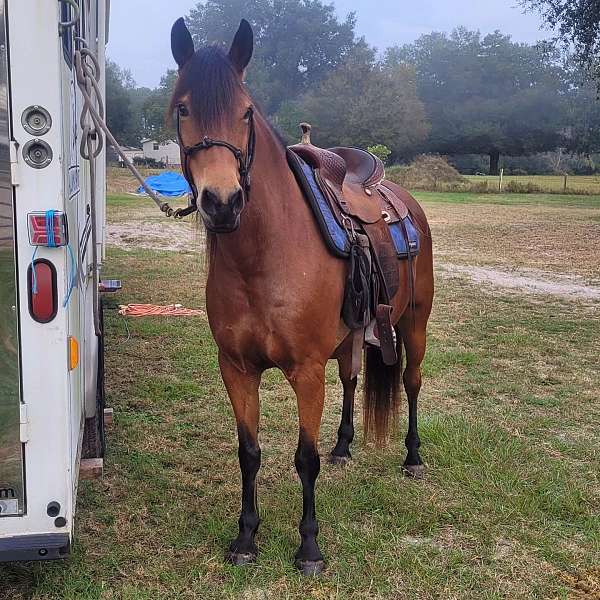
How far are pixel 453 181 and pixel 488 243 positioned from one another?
68.6 ft

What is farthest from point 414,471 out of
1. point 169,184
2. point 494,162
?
point 494,162

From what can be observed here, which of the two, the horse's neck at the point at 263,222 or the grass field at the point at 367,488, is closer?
the horse's neck at the point at 263,222

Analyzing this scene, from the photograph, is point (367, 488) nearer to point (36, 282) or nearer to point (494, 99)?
point (36, 282)

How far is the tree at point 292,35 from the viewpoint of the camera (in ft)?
220

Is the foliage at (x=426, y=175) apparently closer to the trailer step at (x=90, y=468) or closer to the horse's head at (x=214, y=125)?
the trailer step at (x=90, y=468)

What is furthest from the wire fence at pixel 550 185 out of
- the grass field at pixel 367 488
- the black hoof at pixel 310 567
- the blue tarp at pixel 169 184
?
the black hoof at pixel 310 567

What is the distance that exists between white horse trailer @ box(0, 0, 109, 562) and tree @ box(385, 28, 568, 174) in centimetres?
4147

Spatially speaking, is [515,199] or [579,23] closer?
[579,23]

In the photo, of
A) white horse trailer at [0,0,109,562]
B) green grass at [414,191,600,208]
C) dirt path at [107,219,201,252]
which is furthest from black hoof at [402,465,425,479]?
green grass at [414,191,600,208]

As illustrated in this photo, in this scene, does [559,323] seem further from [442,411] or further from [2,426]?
[2,426]

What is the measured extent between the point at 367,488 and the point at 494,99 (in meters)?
48.6

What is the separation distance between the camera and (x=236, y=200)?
6.80ft

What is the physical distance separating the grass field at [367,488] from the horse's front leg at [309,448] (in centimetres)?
8

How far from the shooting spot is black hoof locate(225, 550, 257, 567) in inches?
111
